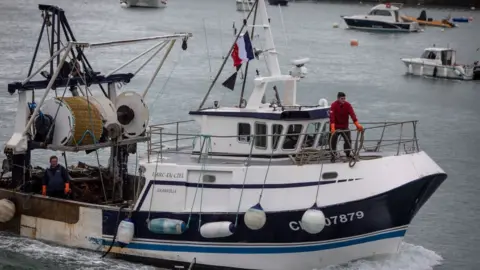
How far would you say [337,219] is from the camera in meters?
18.9

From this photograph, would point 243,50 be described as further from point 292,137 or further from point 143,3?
point 143,3

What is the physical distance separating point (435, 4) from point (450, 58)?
4620 inches

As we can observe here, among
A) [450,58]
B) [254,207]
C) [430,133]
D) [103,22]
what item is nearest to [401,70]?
[450,58]

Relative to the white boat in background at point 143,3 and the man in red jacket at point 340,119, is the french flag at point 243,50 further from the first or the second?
the white boat in background at point 143,3

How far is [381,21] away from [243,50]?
86763 mm

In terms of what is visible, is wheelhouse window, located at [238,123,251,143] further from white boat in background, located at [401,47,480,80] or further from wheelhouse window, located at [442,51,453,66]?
wheelhouse window, located at [442,51,453,66]

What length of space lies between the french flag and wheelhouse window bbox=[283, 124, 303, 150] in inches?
73.3

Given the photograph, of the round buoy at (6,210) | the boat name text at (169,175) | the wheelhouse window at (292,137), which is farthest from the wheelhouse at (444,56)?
the boat name text at (169,175)

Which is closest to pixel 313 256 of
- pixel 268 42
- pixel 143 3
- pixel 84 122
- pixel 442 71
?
pixel 268 42

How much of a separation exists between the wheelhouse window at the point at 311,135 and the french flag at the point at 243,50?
199 cm

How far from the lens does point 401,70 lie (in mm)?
66938

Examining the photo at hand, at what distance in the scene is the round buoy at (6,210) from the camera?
21391mm

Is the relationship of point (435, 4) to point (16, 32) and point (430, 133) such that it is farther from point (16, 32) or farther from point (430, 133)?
point (430, 133)

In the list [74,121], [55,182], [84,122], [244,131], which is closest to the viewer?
[244,131]
